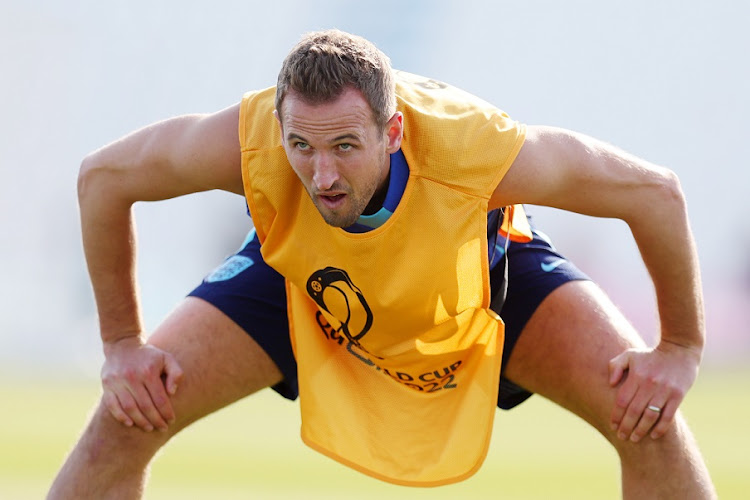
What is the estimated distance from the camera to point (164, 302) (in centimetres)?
880

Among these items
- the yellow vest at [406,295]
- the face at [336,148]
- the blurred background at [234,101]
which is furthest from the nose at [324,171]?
the blurred background at [234,101]

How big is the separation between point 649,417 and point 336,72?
1.26m

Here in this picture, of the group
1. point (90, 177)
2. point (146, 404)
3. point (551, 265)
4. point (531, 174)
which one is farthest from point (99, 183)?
point (551, 265)

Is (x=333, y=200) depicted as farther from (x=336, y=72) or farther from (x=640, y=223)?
(x=640, y=223)

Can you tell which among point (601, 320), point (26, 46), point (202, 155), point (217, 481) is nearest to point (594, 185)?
point (601, 320)

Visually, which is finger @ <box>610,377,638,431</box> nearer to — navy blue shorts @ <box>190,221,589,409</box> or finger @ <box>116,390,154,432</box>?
navy blue shorts @ <box>190,221,589,409</box>

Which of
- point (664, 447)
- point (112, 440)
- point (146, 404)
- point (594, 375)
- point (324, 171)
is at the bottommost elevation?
point (112, 440)

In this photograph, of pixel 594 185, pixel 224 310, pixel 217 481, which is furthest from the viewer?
pixel 217 481

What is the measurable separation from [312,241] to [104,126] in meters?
7.04

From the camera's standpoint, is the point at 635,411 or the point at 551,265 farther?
the point at 551,265

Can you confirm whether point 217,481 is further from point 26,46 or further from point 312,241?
point 26,46

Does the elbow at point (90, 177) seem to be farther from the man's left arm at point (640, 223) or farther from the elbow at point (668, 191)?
the elbow at point (668, 191)

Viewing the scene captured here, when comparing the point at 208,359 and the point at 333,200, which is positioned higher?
the point at 333,200

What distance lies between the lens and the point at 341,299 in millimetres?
2773
